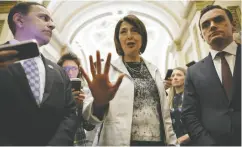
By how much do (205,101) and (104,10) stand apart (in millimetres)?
8927

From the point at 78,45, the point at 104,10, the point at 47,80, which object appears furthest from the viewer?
the point at 78,45

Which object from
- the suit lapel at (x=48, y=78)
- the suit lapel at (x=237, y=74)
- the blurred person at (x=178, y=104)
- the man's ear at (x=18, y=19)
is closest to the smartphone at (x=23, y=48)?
the suit lapel at (x=48, y=78)

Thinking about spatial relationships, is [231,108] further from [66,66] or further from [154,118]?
[66,66]

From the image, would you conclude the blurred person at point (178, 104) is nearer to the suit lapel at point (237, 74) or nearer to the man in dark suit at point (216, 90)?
the man in dark suit at point (216, 90)

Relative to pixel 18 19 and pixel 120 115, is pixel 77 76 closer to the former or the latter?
pixel 18 19

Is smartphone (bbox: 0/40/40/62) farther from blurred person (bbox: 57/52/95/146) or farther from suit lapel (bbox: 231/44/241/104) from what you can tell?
suit lapel (bbox: 231/44/241/104)

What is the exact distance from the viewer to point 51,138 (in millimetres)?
1652

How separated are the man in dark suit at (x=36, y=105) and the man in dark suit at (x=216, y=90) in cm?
101

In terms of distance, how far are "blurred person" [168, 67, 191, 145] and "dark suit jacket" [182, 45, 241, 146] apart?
1115mm

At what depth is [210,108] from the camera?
1.94 m

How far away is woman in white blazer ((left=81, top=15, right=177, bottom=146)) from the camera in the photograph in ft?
5.55

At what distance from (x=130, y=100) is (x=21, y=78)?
860 mm

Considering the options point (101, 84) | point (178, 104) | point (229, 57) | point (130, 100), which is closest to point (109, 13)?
point (178, 104)

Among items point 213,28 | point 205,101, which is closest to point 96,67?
point 205,101
